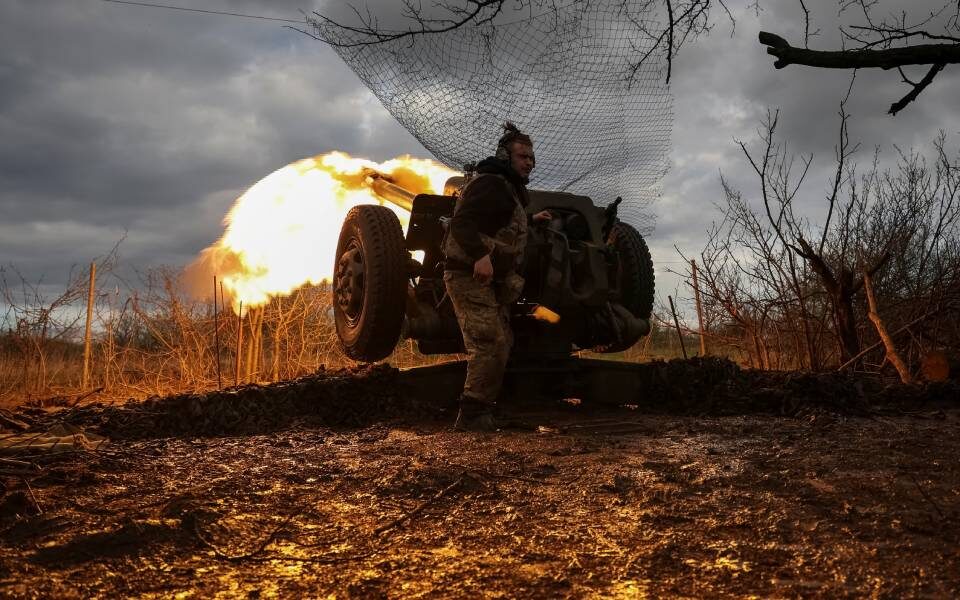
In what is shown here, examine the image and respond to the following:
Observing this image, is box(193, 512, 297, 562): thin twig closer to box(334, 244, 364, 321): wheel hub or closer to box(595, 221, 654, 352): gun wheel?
box(334, 244, 364, 321): wheel hub

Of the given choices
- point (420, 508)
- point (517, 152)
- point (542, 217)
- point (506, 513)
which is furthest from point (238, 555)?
point (542, 217)

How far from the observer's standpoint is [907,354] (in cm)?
845

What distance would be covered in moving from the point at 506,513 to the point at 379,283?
10.8 ft

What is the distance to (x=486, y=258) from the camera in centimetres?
531

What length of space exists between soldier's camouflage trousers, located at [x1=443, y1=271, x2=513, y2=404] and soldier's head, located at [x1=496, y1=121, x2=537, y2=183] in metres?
0.91

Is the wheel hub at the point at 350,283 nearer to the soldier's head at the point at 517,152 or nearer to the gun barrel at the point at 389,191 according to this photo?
the gun barrel at the point at 389,191

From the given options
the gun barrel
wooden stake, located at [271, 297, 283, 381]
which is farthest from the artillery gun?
wooden stake, located at [271, 297, 283, 381]

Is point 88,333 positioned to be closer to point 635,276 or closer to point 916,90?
point 635,276

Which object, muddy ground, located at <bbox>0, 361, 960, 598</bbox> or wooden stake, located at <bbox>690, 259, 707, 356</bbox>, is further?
wooden stake, located at <bbox>690, 259, 707, 356</bbox>

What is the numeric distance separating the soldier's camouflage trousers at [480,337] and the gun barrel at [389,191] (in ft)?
6.64

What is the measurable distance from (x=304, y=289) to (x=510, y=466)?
25.6 feet

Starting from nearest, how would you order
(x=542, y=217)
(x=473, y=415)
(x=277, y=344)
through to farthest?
1. (x=473, y=415)
2. (x=542, y=217)
3. (x=277, y=344)

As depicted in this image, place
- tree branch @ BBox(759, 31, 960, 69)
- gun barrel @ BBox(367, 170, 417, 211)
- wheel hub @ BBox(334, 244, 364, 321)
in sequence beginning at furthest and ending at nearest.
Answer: gun barrel @ BBox(367, 170, 417, 211), wheel hub @ BBox(334, 244, 364, 321), tree branch @ BBox(759, 31, 960, 69)

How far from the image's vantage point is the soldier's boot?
5.41 m
